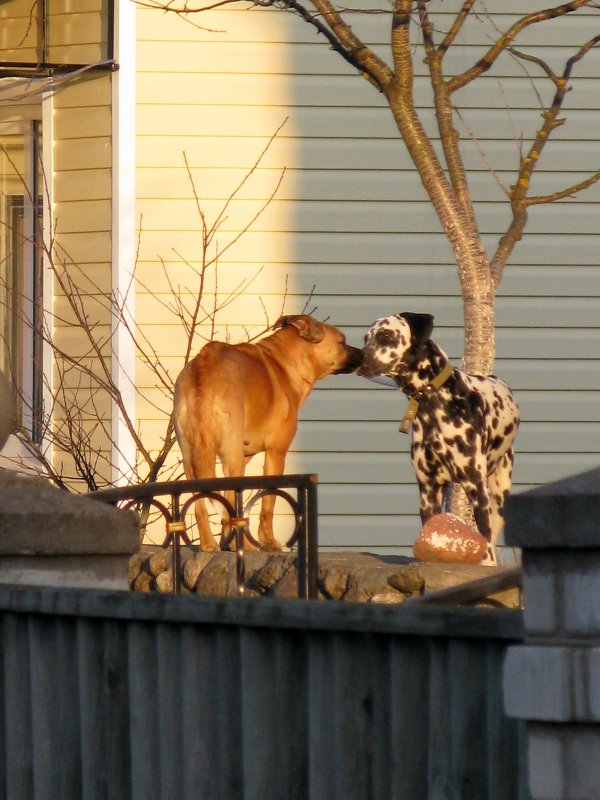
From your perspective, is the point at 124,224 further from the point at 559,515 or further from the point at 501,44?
the point at 559,515

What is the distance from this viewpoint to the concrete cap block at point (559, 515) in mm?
2543

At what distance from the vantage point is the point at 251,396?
26.2ft

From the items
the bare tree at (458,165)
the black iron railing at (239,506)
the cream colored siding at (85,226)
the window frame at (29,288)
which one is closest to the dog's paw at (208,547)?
the black iron railing at (239,506)

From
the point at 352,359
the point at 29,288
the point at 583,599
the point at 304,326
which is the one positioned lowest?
the point at 583,599

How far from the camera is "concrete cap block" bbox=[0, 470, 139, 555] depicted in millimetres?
3984

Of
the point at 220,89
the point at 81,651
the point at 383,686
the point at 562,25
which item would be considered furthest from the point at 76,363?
the point at 383,686

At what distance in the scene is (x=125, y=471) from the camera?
32.1 feet

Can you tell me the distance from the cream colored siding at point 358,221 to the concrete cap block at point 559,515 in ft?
23.7

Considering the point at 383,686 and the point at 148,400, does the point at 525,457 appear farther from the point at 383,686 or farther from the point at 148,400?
the point at 383,686

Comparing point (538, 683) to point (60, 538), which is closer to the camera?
point (538, 683)

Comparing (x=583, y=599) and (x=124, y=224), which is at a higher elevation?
(x=124, y=224)

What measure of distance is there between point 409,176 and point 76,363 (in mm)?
2484

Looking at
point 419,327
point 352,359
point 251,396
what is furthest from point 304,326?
point 419,327

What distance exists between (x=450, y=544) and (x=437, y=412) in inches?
27.6
